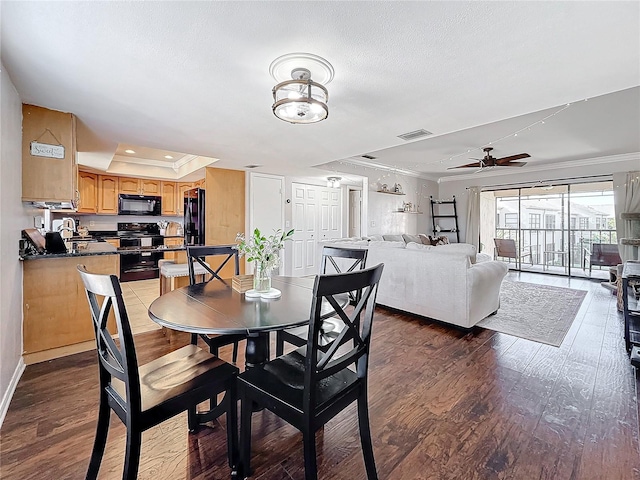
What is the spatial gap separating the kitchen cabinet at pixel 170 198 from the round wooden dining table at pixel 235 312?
5375 mm

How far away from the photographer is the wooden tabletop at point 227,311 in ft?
4.30

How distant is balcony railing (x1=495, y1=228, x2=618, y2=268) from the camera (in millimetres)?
6413

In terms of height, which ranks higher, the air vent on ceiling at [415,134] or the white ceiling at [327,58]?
the air vent on ceiling at [415,134]

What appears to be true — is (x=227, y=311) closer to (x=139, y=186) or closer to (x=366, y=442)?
(x=366, y=442)

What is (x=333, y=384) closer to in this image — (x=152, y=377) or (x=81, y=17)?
(x=152, y=377)

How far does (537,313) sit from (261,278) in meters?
3.82

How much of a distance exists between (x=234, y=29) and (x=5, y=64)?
63.8 inches

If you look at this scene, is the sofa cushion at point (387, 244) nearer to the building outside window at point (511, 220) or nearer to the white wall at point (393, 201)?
the white wall at point (393, 201)

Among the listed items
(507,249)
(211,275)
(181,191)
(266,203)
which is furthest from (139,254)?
(507,249)

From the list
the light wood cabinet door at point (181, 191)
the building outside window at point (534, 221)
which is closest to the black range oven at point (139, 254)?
the light wood cabinet door at point (181, 191)

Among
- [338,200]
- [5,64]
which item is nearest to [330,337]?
[5,64]

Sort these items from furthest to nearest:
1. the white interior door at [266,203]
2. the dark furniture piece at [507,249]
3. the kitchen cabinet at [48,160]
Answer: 1. the dark furniture piece at [507,249]
2. the white interior door at [266,203]
3. the kitchen cabinet at [48,160]

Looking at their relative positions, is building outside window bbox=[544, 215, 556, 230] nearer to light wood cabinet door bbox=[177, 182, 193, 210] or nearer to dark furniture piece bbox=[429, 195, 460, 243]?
dark furniture piece bbox=[429, 195, 460, 243]

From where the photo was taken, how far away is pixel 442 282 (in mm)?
3369
